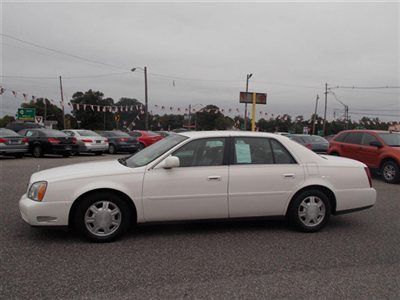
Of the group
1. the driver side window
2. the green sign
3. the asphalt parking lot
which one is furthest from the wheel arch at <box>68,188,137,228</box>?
the green sign

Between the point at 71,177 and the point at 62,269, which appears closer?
the point at 62,269

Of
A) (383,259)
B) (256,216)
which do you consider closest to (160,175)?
(256,216)

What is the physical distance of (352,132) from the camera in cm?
1272

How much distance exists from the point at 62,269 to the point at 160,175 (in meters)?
1.61

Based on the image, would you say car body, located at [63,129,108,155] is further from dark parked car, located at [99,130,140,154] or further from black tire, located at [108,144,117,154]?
black tire, located at [108,144,117,154]

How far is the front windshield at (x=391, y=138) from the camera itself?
11.2m

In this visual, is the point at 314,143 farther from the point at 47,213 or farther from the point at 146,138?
the point at 47,213

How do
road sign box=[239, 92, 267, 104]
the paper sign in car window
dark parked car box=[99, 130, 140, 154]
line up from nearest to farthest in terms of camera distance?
the paper sign in car window → dark parked car box=[99, 130, 140, 154] → road sign box=[239, 92, 267, 104]

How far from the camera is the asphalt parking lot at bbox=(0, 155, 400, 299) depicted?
135 inches

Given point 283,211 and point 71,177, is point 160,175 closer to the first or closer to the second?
point 71,177

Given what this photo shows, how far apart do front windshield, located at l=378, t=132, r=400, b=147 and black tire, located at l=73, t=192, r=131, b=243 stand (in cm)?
922

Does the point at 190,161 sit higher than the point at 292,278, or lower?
higher

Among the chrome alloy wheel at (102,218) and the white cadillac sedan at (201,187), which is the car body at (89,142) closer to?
the white cadillac sedan at (201,187)

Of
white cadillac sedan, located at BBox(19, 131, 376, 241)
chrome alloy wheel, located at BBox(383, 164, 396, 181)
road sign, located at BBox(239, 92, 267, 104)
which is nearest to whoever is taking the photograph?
white cadillac sedan, located at BBox(19, 131, 376, 241)
